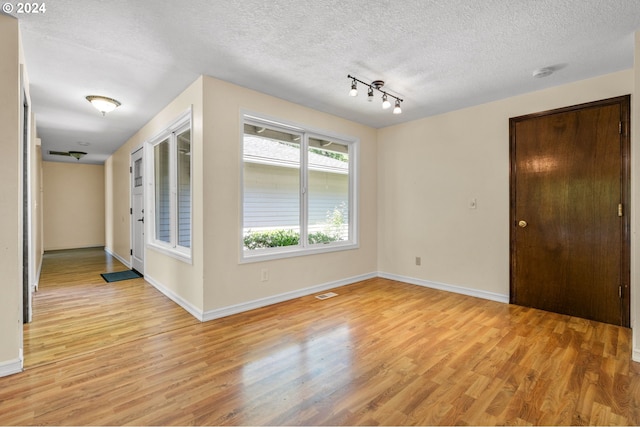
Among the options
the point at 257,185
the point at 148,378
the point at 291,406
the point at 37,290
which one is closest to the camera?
the point at 291,406

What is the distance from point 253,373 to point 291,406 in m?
0.45

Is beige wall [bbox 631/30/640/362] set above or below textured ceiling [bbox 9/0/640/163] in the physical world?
below

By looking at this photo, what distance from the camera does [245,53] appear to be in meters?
2.62

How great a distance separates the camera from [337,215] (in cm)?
464

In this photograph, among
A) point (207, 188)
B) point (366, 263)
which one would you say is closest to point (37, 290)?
point (207, 188)

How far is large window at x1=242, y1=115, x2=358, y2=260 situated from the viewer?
3646mm

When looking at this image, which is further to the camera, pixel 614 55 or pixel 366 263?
pixel 366 263

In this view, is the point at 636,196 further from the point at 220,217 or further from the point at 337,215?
the point at 220,217

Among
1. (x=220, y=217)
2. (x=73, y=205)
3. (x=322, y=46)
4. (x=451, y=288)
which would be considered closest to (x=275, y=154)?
(x=220, y=217)

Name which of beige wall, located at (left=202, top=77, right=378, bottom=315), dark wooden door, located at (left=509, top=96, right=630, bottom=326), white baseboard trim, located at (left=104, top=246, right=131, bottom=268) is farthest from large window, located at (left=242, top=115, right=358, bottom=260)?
white baseboard trim, located at (left=104, top=246, right=131, bottom=268)

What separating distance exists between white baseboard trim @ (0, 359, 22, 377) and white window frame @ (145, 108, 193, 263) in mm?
1465

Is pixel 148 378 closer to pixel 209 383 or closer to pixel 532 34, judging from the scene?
pixel 209 383

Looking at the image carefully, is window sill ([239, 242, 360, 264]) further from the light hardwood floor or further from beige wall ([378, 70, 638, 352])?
beige wall ([378, 70, 638, 352])

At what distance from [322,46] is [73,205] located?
8.98 meters
